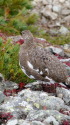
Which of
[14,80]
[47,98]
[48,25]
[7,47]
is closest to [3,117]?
[47,98]

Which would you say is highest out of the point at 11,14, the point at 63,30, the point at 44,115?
the point at 44,115

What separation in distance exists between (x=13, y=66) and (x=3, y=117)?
1.95 meters

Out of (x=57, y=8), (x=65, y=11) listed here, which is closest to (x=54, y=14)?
(x=57, y=8)

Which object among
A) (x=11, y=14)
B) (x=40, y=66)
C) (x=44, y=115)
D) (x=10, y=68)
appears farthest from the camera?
(x=11, y=14)

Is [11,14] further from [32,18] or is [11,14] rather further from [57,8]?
[57,8]

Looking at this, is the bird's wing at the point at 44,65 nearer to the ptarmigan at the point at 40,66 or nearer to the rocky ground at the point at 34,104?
the ptarmigan at the point at 40,66

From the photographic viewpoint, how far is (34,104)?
5055 millimetres

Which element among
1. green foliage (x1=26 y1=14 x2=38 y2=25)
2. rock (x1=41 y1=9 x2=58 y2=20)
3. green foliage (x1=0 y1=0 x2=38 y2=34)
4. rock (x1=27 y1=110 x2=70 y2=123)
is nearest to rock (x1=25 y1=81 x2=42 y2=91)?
rock (x1=27 y1=110 x2=70 y2=123)

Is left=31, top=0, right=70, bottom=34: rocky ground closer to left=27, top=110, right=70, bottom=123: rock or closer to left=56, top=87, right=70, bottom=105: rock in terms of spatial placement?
left=56, top=87, right=70, bottom=105: rock

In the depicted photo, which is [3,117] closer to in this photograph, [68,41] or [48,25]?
[68,41]

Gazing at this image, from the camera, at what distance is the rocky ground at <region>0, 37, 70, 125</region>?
14.8ft

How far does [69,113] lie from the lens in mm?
4930

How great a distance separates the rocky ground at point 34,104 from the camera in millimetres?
4504

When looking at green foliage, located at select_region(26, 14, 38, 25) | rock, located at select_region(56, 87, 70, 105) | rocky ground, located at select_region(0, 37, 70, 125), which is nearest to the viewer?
rocky ground, located at select_region(0, 37, 70, 125)
